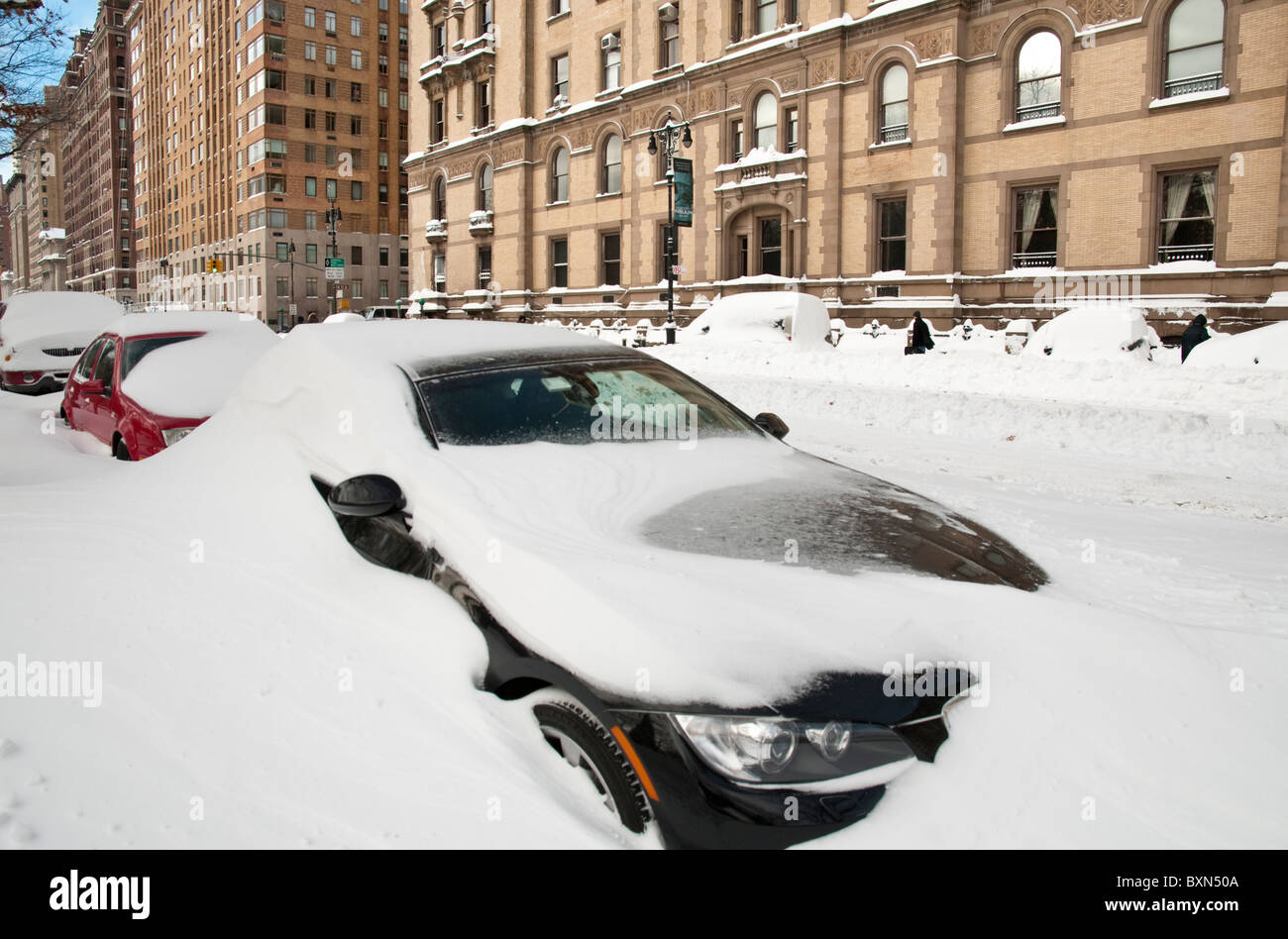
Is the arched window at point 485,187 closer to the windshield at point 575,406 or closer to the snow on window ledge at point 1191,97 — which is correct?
the snow on window ledge at point 1191,97

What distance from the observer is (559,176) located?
38.5 meters

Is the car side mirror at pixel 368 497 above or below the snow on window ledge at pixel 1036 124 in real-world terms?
below

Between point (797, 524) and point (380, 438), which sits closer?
point (797, 524)

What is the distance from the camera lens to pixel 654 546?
2.78 m

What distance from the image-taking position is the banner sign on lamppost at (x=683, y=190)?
27.5 m

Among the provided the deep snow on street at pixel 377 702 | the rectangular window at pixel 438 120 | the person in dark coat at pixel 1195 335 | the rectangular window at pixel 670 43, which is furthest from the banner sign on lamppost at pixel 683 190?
the deep snow on street at pixel 377 702

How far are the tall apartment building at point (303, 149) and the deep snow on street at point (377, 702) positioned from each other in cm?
7271

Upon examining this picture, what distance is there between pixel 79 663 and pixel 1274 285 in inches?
948

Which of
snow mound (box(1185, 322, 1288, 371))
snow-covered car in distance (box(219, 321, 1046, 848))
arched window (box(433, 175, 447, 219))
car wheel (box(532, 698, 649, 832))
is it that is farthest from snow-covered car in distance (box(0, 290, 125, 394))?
arched window (box(433, 175, 447, 219))

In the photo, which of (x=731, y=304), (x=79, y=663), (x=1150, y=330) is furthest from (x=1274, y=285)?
(x=79, y=663)

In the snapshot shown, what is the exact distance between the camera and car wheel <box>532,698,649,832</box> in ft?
7.25

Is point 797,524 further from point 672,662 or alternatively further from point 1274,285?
point 1274,285
